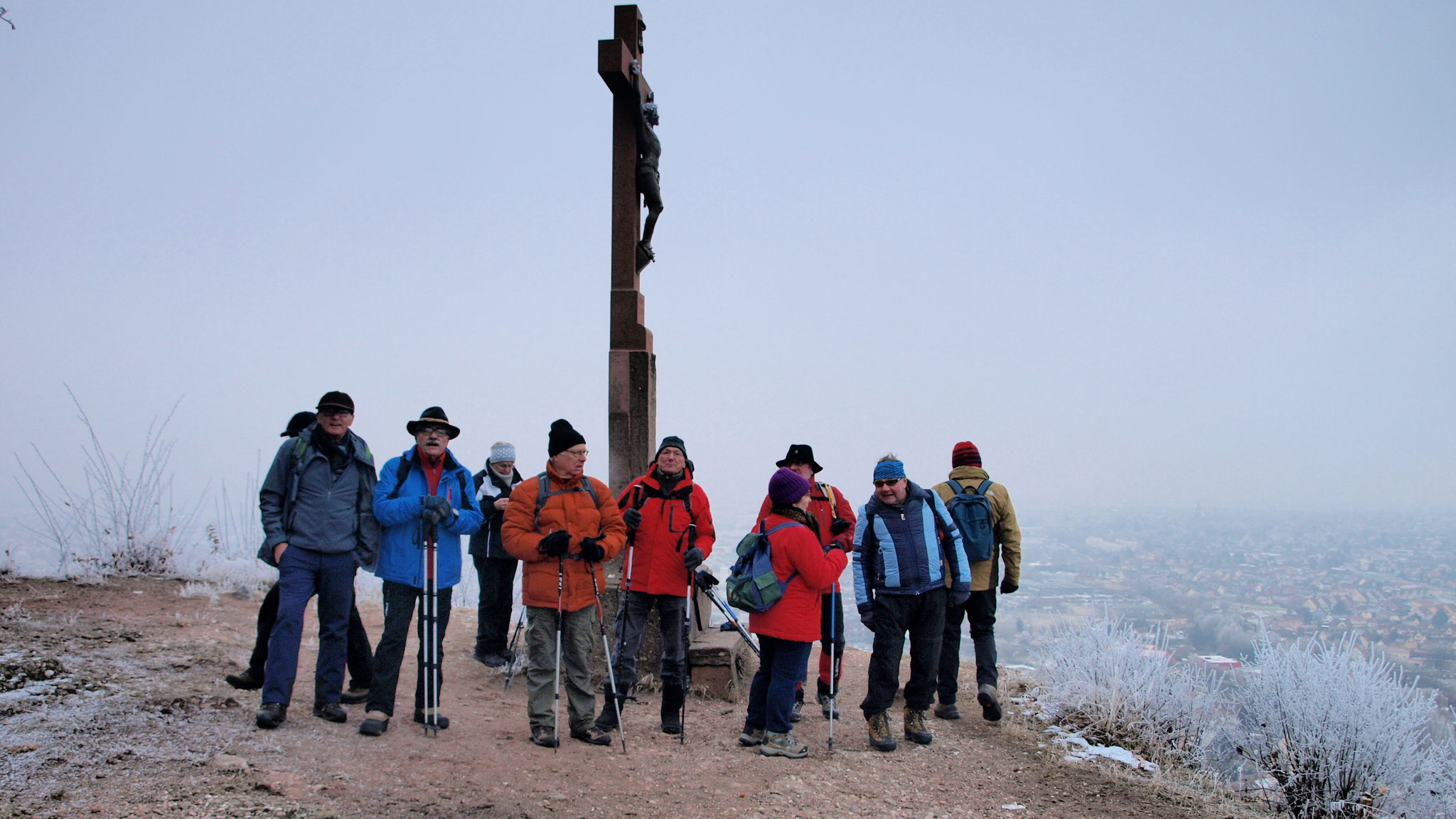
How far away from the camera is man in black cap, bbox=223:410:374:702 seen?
538 centimetres

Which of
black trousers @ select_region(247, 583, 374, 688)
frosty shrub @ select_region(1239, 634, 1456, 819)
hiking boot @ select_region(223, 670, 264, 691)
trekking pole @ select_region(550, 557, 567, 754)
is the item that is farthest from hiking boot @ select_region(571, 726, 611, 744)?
frosty shrub @ select_region(1239, 634, 1456, 819)

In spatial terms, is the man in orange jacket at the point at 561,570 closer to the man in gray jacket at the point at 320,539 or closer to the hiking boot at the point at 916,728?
the man in gray jacket at the point at 320,539

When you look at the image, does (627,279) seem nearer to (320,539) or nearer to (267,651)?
(320,539)

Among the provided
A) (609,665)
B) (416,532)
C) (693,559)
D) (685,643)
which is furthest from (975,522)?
(416,532)

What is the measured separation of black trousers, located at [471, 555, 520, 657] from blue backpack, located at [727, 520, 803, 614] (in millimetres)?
2945

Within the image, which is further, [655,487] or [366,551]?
[655,487]

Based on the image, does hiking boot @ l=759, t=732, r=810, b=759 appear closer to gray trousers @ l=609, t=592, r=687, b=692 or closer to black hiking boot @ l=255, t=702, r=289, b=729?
gray trousers @ l=609, t=592, r=687, b=692

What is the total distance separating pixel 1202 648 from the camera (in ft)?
25.1

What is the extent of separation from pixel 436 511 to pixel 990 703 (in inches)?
166

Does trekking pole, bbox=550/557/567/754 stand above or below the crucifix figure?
below

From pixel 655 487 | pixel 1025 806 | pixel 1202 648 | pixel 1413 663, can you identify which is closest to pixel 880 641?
pixel 1025 806

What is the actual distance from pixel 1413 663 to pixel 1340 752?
9.57 ft

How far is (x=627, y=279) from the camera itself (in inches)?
293

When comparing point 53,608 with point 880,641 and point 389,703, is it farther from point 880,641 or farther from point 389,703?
point 880,641
